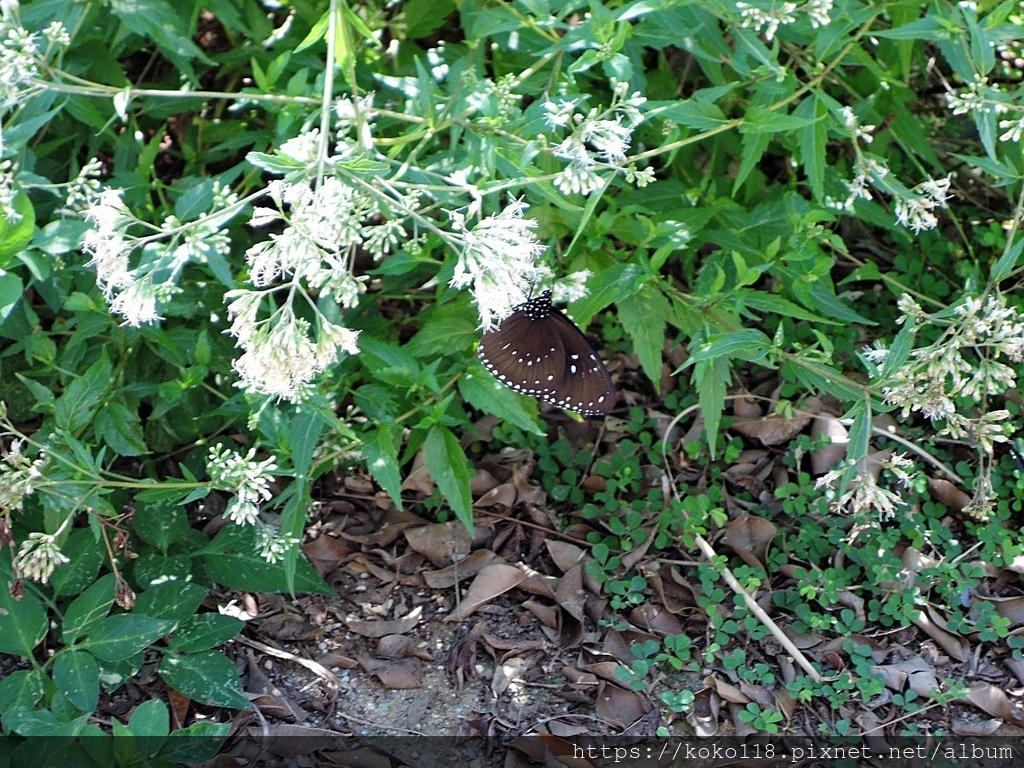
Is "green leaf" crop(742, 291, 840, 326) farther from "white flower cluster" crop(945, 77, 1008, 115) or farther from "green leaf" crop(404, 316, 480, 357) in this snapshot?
"green leaf" crop(404, 316, 480, 357)

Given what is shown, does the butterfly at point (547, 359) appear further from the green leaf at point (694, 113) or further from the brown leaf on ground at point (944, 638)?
the brown leaf on ground at point (944, 638)

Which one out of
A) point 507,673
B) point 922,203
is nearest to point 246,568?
point 507,673

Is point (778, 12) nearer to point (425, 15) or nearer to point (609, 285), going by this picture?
point (609, 285)

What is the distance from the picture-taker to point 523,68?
3.34 metres

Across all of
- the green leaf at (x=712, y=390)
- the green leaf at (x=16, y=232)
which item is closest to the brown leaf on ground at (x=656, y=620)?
the green leaf at (x=712, y=390)

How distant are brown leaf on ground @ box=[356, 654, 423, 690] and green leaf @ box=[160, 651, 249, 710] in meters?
0.45

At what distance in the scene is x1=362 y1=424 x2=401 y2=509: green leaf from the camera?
9.17 ft

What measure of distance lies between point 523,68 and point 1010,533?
94.8 inches

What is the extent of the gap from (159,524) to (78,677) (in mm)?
569

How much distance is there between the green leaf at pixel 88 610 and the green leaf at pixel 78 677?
0.21 feet

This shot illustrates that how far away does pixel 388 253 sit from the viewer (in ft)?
9.74

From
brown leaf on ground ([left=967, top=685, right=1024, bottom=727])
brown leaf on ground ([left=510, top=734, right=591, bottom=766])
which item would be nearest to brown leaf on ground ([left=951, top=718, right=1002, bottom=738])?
brown leaf on ground ([left=967, top=685, right=1024, bottom=727])

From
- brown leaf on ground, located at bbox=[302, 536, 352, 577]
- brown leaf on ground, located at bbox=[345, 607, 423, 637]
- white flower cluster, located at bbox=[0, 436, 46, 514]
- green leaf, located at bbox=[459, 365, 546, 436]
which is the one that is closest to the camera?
white flower cluster, located at bbox=[0, 436, 46, 514]

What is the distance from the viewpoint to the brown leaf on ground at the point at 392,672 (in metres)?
3.38
